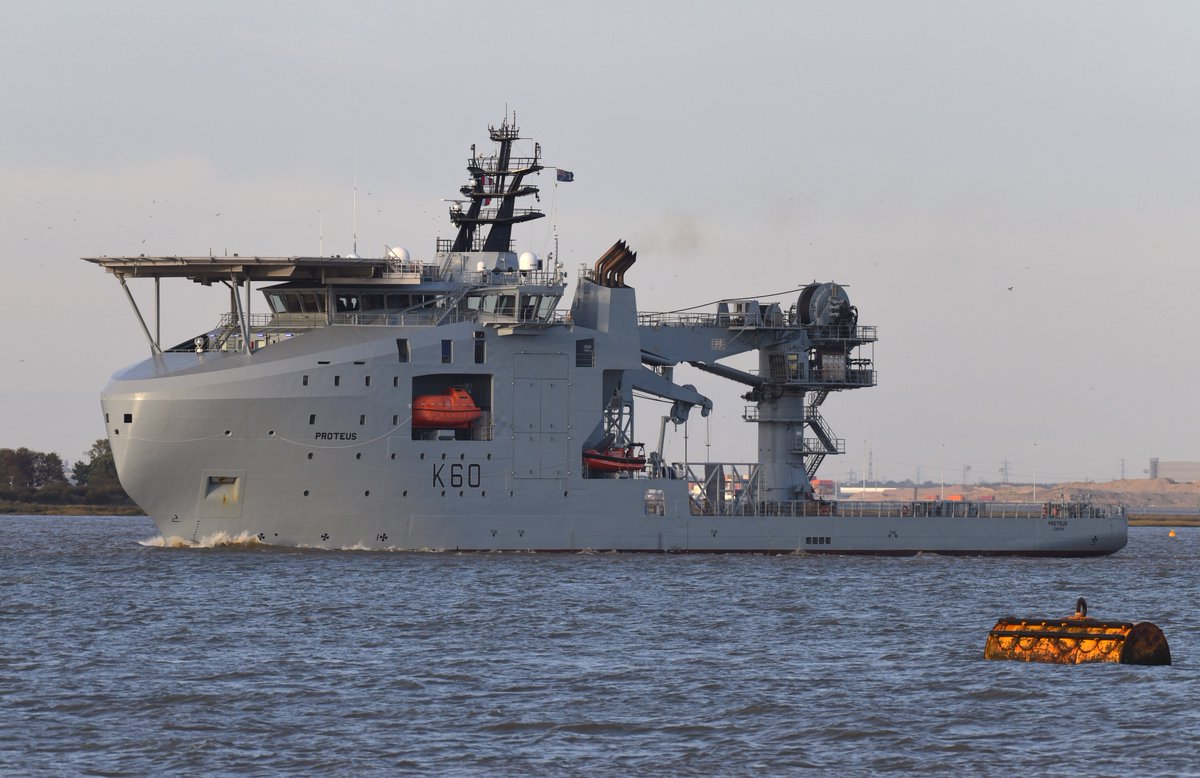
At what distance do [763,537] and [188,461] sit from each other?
64.0 ft

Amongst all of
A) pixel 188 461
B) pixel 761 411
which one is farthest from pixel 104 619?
pixel 761 411

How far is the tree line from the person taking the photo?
121 meters

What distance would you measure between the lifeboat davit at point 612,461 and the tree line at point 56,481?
75743 mm

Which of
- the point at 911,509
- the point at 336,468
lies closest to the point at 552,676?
the point at 336,468

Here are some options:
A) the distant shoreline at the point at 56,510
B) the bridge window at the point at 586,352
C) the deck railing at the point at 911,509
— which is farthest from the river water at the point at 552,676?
the distant shoreline at the point at 56,510

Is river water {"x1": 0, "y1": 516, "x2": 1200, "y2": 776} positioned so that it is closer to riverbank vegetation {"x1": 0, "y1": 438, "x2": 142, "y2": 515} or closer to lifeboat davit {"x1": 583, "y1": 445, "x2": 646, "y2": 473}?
lifeboat davit {"x1": 583, "y1": 445, "x2": 646, "y2": 473}

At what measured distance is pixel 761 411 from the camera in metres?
60.0

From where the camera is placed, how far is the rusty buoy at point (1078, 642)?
96.3ft

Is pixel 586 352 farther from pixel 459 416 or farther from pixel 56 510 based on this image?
pixel 56 510

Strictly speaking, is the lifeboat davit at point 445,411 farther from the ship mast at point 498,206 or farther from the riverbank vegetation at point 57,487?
the riverbank vegetation at point 57,487

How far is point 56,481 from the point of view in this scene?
4926 inches

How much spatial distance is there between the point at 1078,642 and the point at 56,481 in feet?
356

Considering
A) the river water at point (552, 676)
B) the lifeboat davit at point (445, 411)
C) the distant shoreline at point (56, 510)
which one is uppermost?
the lifeboat davit at point (445, 411)

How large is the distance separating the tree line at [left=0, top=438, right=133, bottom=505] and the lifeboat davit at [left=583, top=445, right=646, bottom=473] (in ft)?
249
